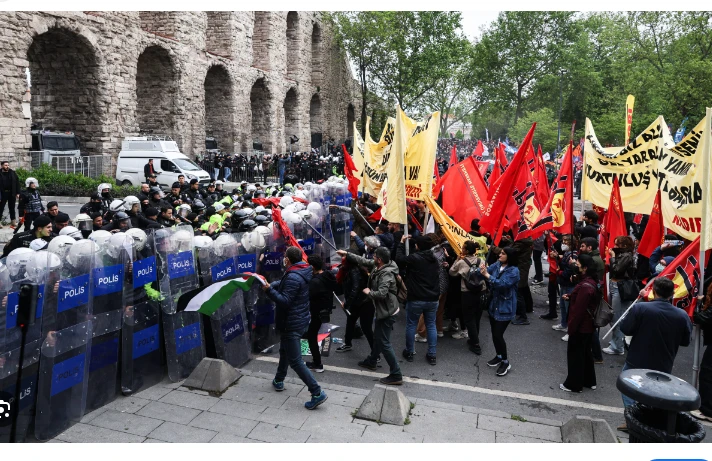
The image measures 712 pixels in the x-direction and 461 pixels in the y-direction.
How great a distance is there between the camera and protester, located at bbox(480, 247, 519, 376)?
6.48 m

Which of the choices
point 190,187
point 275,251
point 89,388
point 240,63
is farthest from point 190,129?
point 89,388

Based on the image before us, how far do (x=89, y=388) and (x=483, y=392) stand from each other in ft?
13.2

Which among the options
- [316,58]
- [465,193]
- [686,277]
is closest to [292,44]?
[316,58]

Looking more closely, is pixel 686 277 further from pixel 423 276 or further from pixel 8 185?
pixel 8 185

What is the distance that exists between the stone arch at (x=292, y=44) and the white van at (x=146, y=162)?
→ 17.7 meters

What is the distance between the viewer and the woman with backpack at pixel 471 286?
6977mm

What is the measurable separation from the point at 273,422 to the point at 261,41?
32.3 metres

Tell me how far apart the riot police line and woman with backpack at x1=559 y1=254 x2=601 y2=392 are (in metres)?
3.66

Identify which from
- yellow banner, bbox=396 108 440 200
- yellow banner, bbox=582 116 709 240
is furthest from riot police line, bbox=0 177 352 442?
yellow banner, bbox=582 116 709 240

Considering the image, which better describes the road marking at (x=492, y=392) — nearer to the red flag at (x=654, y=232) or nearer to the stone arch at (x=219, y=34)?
the red flag at (x=654, y=232)

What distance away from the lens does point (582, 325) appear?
6.01 m

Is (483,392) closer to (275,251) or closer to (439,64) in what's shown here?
(275,251)

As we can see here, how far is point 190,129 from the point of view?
90.0 feet

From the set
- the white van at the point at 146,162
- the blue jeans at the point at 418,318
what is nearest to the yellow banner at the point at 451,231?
the blue jeans at the point at 418,318
